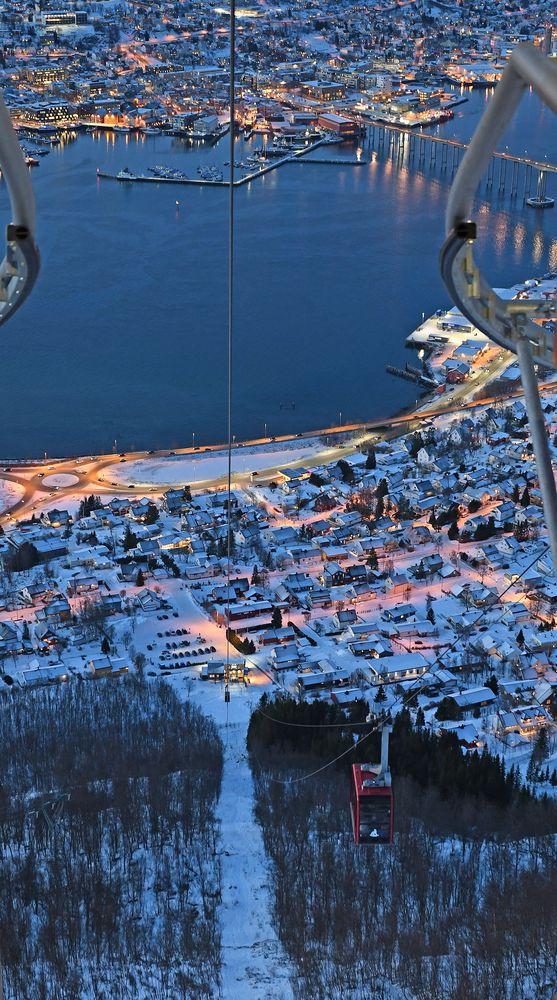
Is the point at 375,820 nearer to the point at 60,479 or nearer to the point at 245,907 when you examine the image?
the point at 245,907

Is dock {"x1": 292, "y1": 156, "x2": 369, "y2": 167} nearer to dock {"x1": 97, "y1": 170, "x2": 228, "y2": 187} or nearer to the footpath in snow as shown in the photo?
dock {"x1": 97, "y1": 170, "x2": 228, "y2": 187}

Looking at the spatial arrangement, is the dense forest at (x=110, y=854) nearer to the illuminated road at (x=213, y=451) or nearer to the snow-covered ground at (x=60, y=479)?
the illuminated road at (x=213, y=451)

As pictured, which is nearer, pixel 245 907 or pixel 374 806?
pixel 374 806

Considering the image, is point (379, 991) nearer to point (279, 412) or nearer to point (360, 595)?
point (360, 595)

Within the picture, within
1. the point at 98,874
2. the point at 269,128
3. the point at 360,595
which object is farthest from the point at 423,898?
the point at 269,128

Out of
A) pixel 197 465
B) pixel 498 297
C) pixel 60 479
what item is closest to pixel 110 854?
pixel 498 297

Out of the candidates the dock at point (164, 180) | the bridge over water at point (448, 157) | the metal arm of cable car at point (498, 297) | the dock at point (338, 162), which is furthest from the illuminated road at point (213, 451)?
the dock at point (338, 162)

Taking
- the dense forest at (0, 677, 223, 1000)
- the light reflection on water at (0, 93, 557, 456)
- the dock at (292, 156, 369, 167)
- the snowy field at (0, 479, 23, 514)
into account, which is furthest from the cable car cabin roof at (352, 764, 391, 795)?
the dock at (292, 156, 369, 167)
